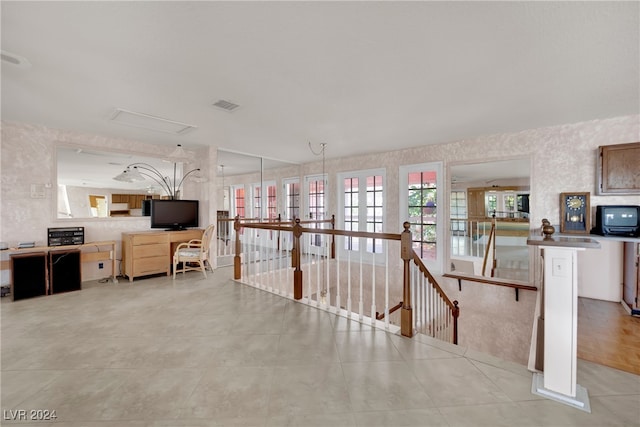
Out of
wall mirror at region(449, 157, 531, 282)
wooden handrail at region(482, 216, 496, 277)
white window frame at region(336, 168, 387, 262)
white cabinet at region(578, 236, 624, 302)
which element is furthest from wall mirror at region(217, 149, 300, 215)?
white cabinet at region(578, 236, 624, 302)

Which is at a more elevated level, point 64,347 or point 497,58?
point 497,58

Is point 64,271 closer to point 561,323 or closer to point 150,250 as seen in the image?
point 150,250

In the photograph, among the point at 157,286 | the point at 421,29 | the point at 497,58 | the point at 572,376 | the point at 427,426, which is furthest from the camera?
the point at 157,286

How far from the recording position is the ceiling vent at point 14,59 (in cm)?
203

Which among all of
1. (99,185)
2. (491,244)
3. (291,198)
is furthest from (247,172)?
(491,244)

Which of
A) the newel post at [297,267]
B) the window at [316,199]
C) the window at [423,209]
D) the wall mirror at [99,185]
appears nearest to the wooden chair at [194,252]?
the wall mirror at [99,185]

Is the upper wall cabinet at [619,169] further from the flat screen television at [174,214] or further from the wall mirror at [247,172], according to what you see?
the flat screen television at [174,214]

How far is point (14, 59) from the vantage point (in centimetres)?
209

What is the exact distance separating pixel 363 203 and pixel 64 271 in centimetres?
527

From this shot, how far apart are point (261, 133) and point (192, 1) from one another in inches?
103

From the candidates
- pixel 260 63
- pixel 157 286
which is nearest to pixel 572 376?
pixel 260 63

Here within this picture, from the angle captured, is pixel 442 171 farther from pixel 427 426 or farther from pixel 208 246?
pixel 208 246

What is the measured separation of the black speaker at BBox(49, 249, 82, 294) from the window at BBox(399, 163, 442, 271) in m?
5.53

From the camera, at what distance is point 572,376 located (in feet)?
5.26
